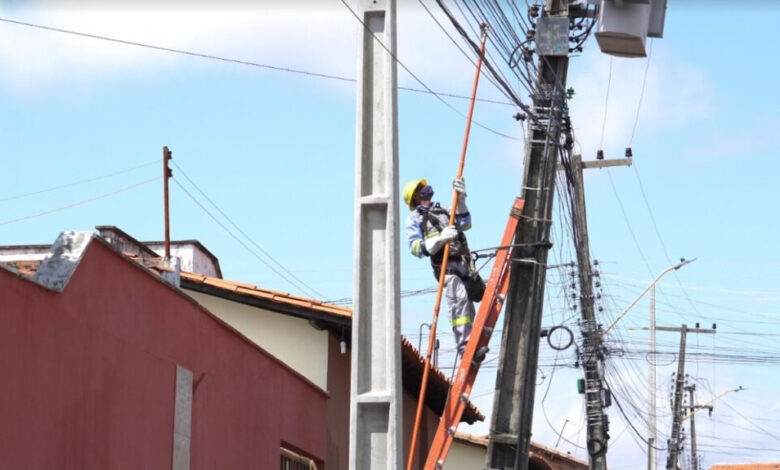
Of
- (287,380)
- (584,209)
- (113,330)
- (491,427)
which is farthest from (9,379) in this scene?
(584,209)

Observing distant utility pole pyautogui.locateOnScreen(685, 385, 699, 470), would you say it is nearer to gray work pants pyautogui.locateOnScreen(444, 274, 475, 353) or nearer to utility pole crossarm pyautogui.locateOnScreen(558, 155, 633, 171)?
utility pole crossarm pyautogui.locateOnScreen(558, 155, 633, 171)

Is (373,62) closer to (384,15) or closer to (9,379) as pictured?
(384,15)

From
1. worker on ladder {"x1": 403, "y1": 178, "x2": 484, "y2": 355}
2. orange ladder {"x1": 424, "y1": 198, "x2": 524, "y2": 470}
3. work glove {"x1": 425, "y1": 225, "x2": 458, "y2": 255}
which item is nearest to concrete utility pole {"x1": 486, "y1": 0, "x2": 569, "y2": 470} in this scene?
orange ladder {"x1": 424, "y1": 198, "x2": 524, "y2": 470}

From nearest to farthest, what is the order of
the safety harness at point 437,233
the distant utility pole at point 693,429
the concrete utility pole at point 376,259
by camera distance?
1. the concrete utility pole at point 376,259
2. the safety harness at point 437,233
3. the distant utility pole at point 693,429

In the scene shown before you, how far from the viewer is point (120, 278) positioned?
12.3 m

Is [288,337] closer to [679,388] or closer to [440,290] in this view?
[440,290]

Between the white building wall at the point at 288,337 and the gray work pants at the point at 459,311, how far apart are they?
6.18 metres

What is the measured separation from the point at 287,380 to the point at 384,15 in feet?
23.2

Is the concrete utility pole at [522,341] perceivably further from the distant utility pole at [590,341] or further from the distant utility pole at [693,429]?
the distant utility pole at [693,429]

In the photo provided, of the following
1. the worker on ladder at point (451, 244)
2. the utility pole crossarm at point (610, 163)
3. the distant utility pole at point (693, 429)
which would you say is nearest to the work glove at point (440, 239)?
the worker on ladder at point (451, 244)

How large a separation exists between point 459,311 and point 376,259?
255 cm

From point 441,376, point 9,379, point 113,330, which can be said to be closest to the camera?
point 9,379

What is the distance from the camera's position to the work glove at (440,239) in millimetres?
12289

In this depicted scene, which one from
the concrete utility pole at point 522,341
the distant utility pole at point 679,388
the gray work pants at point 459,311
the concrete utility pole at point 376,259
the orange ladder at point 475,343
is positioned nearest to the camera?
the concrete utility pole at point 376,259
